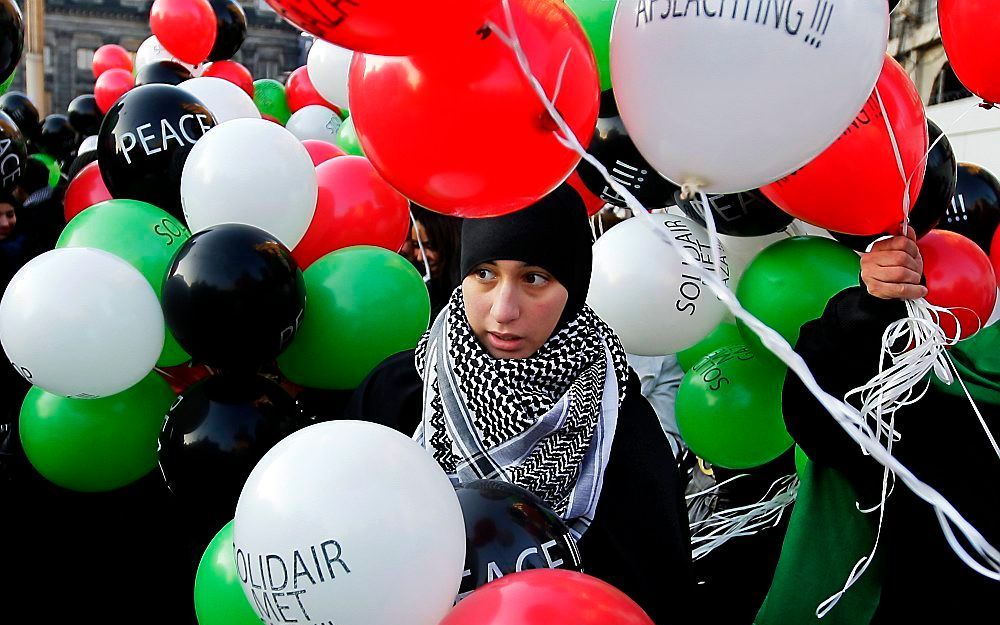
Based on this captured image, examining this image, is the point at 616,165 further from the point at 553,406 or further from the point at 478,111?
the point at 478,111

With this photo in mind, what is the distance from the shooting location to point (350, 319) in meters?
2.79

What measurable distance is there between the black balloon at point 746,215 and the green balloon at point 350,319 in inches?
37.6

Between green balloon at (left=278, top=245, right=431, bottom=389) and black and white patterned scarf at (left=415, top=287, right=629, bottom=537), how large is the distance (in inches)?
23.4

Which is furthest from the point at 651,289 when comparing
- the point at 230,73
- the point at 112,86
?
the point at 112,86

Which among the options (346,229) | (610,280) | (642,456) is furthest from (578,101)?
(346,229)

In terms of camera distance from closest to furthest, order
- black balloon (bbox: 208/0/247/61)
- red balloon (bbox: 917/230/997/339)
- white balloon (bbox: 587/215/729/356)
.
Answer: red balloon (bbox: 917/230/997/339), white balloon (bbox: 587/215/729/356), black balloon (bbox: 208/0/247/61)

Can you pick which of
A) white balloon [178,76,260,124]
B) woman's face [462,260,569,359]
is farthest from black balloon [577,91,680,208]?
white balloon [178,76,260,124]

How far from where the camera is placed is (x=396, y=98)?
1.45 m

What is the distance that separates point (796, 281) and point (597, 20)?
0.94 meters

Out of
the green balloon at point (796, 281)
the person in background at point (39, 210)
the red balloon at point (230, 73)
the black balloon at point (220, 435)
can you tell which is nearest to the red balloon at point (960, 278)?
the green balloon at point (796, 281)

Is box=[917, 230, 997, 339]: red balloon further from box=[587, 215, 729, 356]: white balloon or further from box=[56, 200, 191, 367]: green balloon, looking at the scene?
box=[56, 200, 191, 367]: green balloon

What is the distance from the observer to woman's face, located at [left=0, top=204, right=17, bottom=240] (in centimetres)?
418

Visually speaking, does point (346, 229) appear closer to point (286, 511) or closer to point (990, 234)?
point (286, 511)

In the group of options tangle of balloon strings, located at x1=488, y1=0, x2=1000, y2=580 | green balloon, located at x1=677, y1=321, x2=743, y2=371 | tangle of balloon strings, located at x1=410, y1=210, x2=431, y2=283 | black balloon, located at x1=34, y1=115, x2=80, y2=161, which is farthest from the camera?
black balloon, located at x1=34, y1=115, x2=80, y2=161
